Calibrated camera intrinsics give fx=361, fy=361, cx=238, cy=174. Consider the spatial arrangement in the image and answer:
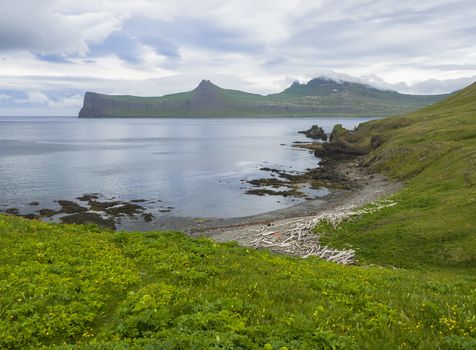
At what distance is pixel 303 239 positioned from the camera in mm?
36125

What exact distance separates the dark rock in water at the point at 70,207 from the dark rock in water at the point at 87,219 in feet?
8.14

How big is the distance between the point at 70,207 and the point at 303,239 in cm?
4139

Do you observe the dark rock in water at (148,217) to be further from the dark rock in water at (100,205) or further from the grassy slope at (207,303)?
the grassy slope at (207,303)

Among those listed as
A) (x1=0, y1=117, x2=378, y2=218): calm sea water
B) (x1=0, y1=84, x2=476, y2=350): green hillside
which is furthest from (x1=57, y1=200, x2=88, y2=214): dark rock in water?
(x1=0, y1=84, x2=476, y2=350): green hillside

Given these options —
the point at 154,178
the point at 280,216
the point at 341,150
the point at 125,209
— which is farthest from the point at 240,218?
the point at 341,150

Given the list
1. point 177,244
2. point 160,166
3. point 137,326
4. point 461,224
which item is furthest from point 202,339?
point 160,166

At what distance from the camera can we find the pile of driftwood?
31297 millimetres

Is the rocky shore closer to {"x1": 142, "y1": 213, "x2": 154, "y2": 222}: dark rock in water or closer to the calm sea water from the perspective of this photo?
{"x1": 142, "y1": 213, "x2": 154, "y2": 222}: dark rock in water

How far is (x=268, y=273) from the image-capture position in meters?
16.7

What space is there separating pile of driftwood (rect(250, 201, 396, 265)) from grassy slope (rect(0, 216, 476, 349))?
42.3 ft

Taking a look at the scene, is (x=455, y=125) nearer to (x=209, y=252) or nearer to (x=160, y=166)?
(x=160, y=166)

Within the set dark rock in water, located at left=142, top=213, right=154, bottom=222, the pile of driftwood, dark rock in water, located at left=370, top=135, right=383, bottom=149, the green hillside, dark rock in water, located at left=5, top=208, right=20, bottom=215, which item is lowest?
dark rock in water, located at left=142, top=213, right=154, bottom=222

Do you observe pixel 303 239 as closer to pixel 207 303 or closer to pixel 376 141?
pixel 207 303

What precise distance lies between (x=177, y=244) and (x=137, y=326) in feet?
35.6
